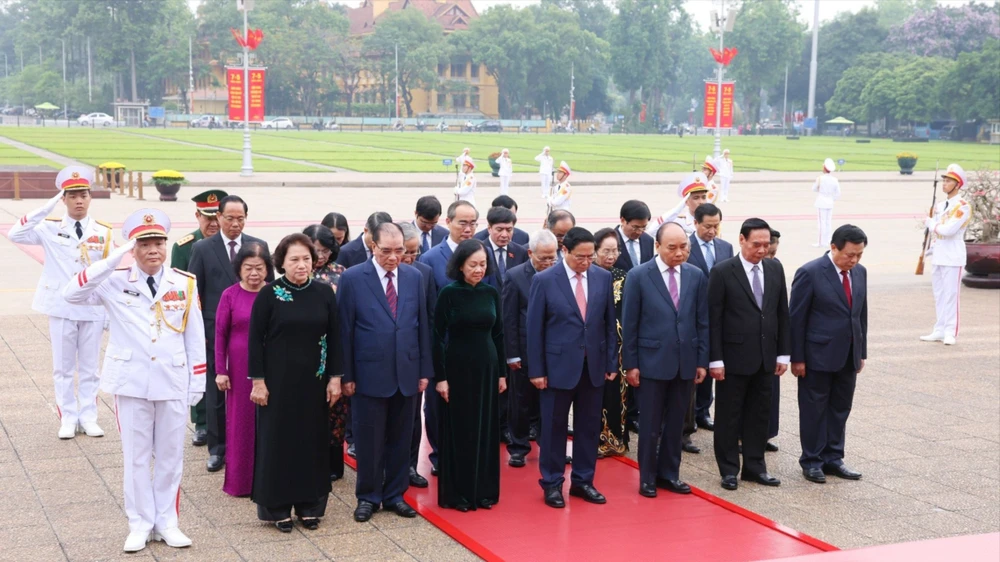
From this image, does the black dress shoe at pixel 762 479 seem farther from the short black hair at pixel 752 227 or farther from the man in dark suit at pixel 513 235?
the man in dark suit at pixel 513 235

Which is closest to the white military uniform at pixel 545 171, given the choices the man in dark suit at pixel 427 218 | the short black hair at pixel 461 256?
the man in dark suit at pixel 427 218

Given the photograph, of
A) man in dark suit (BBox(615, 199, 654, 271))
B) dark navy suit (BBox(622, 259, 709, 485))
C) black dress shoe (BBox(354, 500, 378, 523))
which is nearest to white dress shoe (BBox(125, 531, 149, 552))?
black dress shoe (BBox(354, 500, 378, 523))

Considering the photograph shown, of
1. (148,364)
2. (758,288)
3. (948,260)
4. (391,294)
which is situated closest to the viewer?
(148,364)

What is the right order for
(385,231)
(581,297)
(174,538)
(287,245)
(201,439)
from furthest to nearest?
(201,439) → (581,297) → (385,231) → (287,245) → (174,538)

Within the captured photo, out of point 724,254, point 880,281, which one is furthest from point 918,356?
Result: point 880,281

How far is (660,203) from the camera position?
99.0 ft

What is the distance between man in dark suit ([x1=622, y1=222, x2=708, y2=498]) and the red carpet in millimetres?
258

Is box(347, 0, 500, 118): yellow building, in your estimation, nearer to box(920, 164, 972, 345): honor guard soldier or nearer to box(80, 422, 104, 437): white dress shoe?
box(920, 164, 972, 345): honor guard soldier

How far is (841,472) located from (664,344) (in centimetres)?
172

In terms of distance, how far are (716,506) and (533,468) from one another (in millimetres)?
1413

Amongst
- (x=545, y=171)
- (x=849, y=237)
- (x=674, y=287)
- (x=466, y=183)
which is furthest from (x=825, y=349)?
(x=545, y=171)

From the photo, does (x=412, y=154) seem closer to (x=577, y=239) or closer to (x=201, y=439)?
(x=201, y=439)

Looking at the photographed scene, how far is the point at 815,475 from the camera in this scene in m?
7.28

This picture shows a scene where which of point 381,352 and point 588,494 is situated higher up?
point 381,352
